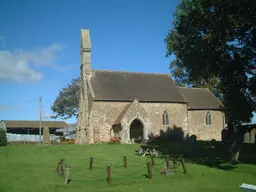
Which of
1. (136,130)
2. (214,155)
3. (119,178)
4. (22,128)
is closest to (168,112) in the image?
(136,130)

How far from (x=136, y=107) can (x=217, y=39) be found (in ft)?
64.9

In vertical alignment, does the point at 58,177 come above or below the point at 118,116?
below

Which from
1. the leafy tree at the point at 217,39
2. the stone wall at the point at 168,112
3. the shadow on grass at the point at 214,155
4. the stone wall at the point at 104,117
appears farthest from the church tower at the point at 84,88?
the leafy tree at the point at 217,39

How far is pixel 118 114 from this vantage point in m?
43.0

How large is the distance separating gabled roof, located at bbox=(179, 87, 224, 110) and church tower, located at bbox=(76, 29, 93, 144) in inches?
605

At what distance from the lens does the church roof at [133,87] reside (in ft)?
142

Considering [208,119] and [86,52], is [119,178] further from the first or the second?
[208,119]

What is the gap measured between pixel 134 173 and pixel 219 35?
1176cm

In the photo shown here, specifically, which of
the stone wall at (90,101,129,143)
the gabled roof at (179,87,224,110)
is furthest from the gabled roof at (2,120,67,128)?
the gabled roof at (179,87,224,110)

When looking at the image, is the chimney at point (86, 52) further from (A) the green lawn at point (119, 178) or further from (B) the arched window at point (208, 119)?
(A) the green lawn at point (119, 178)

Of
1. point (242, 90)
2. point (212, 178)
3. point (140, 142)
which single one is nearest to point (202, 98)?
point (140, 142)

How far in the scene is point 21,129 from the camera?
65375mm

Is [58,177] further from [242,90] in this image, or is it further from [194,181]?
[242,90]

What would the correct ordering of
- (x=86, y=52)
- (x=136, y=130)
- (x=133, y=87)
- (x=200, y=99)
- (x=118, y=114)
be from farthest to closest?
(x=200, y=99), (x=86, y=52), (x=133, y=87), (x=136, y=130), (x=118, y=114)
